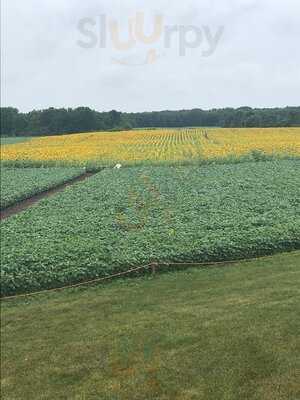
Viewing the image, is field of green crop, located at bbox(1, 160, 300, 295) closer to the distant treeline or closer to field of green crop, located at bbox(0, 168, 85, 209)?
field of green crop, located at bbox(0, 168, 85, 209)

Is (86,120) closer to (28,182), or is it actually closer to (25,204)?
(28,182)

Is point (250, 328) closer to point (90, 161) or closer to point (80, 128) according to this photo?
point (90, 161)

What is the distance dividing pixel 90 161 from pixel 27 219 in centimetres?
2313

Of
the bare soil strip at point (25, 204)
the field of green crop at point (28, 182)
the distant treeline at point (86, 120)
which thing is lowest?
the bare soil strip at point (25, 204)

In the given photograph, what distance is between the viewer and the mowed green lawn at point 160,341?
6789 mm

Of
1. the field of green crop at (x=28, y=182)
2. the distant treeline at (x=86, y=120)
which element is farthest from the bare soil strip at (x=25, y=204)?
the distant treeline at (x=86, y=120)

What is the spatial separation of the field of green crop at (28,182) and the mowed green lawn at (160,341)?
14566 millimetres

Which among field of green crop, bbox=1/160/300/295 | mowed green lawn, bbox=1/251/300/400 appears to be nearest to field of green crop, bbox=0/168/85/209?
field of green crop, bbox=1/160/300/295

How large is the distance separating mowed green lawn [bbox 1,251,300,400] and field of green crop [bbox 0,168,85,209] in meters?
14.6

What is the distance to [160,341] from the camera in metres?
8.12

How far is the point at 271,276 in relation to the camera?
1115cm

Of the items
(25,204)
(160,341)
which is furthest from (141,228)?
(25,204)

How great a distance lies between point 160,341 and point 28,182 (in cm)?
2273

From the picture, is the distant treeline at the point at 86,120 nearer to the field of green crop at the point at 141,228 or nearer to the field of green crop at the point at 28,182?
the field of green crop at the point at 28,182
